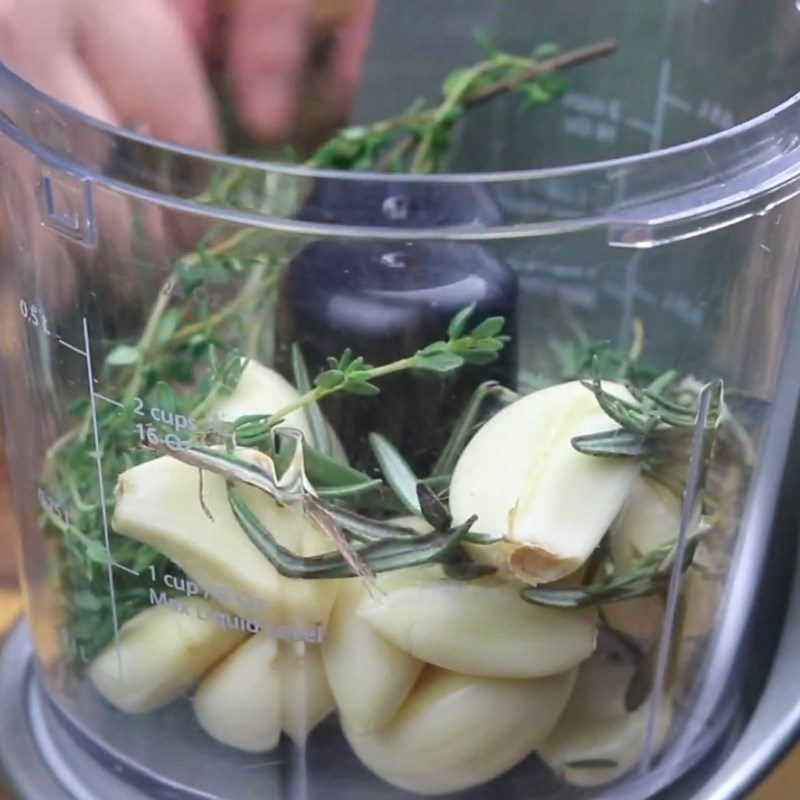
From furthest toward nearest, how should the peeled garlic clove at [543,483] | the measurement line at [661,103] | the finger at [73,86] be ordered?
the measurement line at [661,103] < the finger at [73,86] < the peeled garlic clove at [543,483]

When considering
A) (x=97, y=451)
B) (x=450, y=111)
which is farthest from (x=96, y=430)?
(x=450, y=111)

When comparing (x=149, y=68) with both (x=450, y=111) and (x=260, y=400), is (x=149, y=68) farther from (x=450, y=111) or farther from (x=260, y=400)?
(x=260, y=400)

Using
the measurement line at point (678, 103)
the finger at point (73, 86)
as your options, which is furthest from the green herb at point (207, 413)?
the measurement line at point (678, 103)

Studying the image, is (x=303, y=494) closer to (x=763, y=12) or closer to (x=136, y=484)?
(x=136, y=484)

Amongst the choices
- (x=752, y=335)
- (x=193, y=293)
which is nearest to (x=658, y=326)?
(x=752, y=335)

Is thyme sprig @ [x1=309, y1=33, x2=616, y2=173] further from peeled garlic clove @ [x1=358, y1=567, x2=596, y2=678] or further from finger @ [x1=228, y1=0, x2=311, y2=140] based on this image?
peeled garlic clove @ [x1=358, y1=567, x2=596, y2=678]

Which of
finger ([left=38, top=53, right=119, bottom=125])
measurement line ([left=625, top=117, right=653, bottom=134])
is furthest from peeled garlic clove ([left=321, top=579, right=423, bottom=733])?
measurement line ([left=625, top=117, right=653, bottom=134])

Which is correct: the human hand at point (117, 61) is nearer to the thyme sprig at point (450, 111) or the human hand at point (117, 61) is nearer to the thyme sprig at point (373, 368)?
the thyme sprig at point (450, 111)
